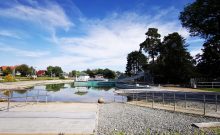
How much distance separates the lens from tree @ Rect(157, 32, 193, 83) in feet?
175

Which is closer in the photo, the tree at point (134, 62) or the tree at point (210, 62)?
the tree at point (210, 62)

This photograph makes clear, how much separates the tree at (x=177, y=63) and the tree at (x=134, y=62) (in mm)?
42290

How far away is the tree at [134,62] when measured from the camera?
102188 mm

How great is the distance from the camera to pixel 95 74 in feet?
529

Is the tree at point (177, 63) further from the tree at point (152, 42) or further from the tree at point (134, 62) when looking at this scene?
the tree at point (134, 62)

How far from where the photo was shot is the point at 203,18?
115ft

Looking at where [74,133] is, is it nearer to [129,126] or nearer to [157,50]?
[129,126]

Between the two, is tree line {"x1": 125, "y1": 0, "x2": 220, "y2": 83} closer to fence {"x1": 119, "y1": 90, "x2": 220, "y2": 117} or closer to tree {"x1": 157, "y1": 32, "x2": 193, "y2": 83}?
tree {"x1": 157, "y1": 32, "x2": 193, "y2": 83}

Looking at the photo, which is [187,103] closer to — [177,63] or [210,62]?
[210,62]

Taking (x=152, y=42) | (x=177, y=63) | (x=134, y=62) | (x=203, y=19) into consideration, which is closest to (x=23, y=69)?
(x=134, y=62)

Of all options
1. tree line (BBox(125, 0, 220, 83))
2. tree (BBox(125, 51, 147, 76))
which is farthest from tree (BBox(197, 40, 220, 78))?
tree (BBox(125, 51, 147, 76))

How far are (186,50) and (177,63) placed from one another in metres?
4.45

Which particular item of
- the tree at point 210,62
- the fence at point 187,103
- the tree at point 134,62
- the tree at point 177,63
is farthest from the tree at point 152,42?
the fence at point 187,103

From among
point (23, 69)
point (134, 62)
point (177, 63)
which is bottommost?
point (177, 63)
